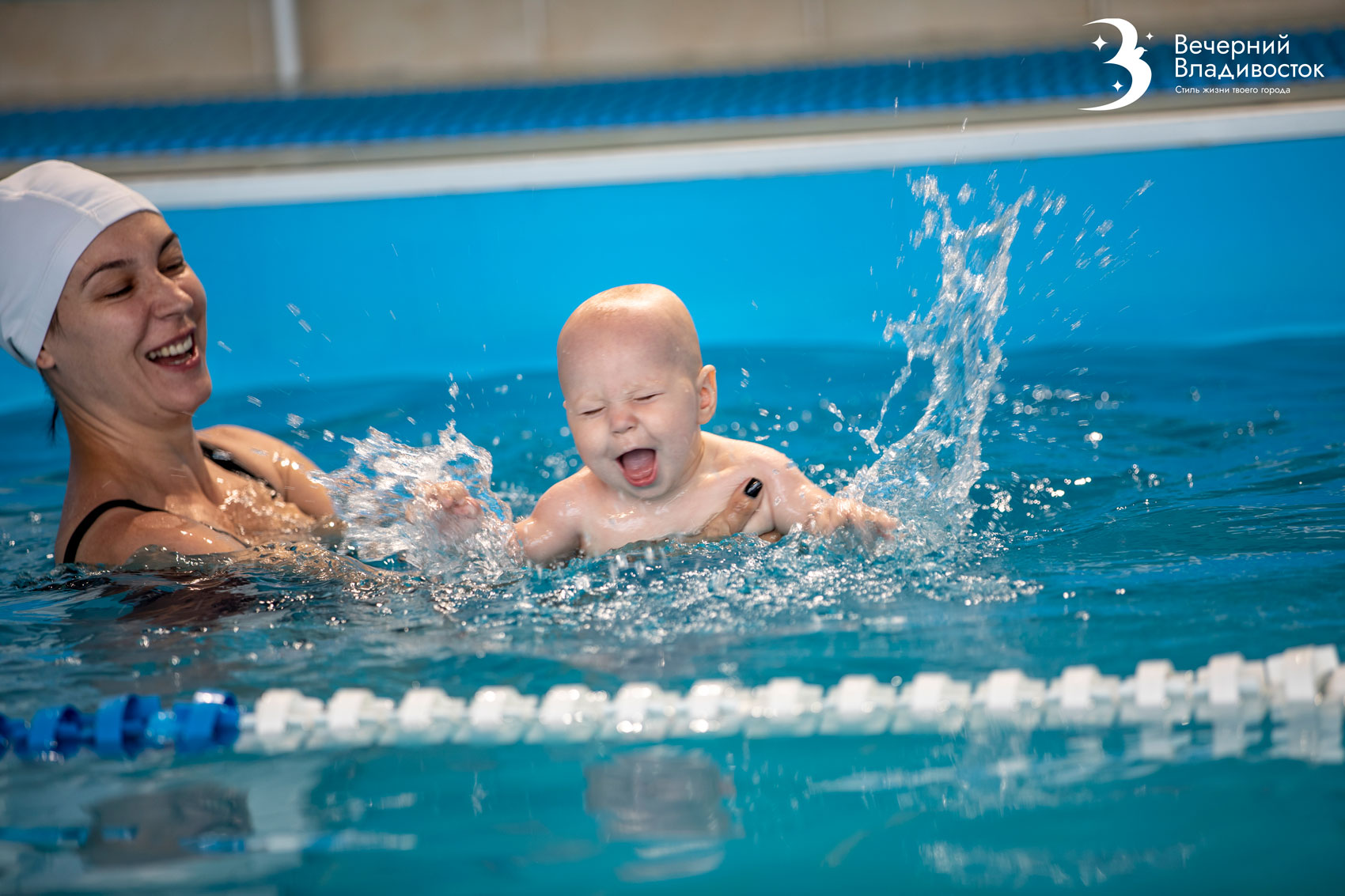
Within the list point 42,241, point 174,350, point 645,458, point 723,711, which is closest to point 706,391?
point 645,458

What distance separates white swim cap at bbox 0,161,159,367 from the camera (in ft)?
8.15

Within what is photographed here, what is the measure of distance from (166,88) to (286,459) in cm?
394

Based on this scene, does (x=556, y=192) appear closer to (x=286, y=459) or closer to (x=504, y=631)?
(x=286, y=459)

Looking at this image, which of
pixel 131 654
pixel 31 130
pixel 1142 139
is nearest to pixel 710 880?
pixel 131 654

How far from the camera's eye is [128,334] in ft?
8.31

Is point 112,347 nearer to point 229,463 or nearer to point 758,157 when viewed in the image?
point 229,463

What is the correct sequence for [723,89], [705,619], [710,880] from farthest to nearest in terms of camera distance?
[723,89] → [705,619] → [710,880]

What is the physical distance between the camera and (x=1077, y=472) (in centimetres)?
298

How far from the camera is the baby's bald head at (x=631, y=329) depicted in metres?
2.40

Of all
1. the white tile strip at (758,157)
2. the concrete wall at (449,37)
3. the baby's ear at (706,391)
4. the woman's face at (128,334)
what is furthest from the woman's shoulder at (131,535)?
the concrete wall at (449,37)

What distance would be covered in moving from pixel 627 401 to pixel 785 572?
43 centimetres

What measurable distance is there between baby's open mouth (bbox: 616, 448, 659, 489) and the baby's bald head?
174mm

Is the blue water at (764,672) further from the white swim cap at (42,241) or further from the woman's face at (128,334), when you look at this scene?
the white swim cap at (42,241)

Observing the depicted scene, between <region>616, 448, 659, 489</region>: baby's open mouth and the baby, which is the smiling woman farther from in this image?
<region>616, 448, 659, 489</region>: baby's open mouth
